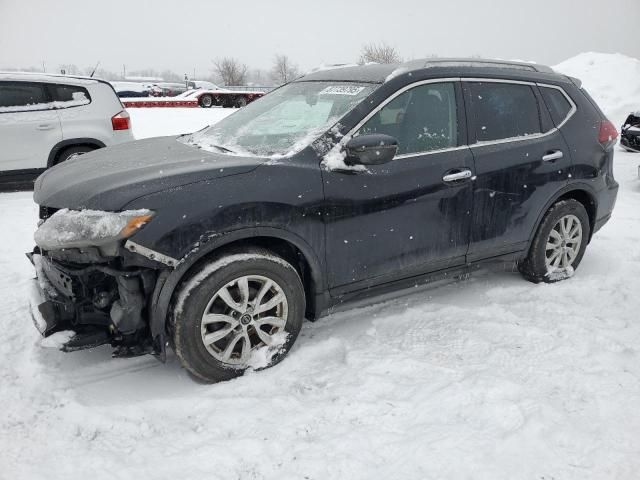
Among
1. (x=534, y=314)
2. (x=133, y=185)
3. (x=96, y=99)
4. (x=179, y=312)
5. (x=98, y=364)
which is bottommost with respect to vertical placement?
(x=534, y=314)

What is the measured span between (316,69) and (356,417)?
9.33 ft

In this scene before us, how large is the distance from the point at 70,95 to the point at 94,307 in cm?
557

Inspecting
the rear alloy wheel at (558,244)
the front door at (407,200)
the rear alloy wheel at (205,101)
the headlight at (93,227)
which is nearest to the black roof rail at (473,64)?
the front door at (407,200)

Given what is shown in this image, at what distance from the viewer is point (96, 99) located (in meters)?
7.38

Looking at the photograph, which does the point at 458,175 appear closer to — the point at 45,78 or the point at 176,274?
the point at 176,274

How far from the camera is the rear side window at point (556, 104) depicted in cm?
412

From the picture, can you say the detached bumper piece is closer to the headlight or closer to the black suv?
the black suv

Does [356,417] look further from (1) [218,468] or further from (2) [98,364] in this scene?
(2) [98,364]

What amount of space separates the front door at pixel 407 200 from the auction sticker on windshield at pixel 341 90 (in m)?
0.25

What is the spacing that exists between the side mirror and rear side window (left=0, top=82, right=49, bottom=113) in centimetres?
583

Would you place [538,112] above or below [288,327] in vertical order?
above

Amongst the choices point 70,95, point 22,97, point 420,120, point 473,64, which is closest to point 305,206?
point 420,120

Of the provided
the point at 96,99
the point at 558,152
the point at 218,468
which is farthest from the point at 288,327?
the point at 96,99

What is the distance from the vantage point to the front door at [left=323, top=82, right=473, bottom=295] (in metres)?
3.12
